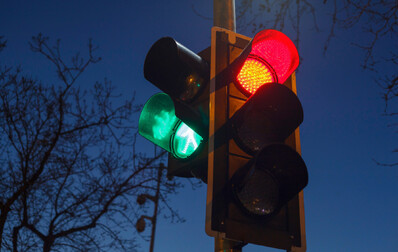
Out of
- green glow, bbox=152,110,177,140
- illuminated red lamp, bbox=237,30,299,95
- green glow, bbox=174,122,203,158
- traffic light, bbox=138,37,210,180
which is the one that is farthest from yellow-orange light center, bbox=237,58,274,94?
green glow, bbox=152,110,177,140

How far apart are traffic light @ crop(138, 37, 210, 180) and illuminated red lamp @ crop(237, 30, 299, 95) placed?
292mm

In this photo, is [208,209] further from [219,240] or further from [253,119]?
[253,119]

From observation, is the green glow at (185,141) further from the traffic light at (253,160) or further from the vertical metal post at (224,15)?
the vertical metal post at (224,15)

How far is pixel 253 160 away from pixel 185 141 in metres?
0.88

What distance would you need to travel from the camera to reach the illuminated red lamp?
8.21 ft

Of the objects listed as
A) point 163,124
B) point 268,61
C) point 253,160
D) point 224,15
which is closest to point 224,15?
point 224,15

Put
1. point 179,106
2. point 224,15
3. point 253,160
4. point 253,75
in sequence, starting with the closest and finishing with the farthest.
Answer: point 253,160, point 179,106, point 253,75, point 224,15

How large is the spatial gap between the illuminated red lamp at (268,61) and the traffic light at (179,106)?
0.29m

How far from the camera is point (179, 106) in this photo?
7.97 ft

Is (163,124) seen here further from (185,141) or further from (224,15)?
(224,15)

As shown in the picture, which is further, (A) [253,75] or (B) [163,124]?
(B) [163,124]

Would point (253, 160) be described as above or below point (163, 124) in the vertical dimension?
below

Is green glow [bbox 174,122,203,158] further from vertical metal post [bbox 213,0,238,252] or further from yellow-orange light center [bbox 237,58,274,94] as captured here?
vertical metal post [bbox 213,0,238,252]

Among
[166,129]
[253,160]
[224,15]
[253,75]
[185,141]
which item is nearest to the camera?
[253,160]
